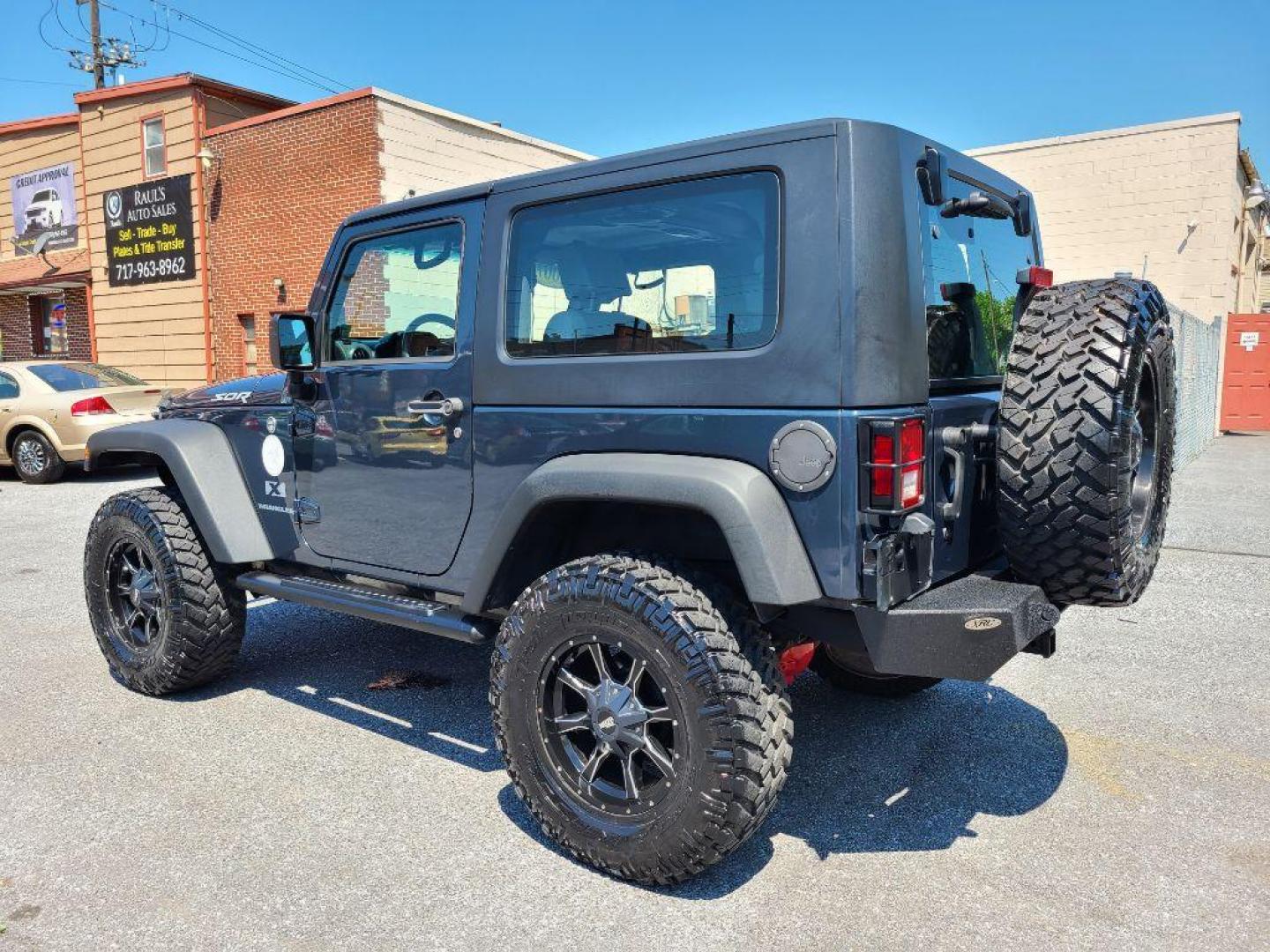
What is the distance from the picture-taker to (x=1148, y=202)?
16219 mm

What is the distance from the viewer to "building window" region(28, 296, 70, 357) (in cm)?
2117

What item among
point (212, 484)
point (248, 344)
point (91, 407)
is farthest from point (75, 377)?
point (212, 484)

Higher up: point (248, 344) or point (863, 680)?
point (248, 344)

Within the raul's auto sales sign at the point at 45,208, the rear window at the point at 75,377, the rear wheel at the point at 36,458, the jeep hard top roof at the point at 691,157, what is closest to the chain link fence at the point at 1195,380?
the jeep hard top roof at the point at 691,157

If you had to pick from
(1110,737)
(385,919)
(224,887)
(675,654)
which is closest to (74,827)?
(224,887)

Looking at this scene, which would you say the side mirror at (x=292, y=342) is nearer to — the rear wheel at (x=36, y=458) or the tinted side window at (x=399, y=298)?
the tinted side window at (x=399, y=298)

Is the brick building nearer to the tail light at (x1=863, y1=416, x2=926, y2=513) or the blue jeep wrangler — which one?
the blue jeep wrangler

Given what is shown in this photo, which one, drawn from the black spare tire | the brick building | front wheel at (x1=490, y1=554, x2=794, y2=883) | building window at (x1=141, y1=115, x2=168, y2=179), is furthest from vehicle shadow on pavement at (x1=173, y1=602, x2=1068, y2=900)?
building window at (x1=141, y1=115, x2=168, y2=179)

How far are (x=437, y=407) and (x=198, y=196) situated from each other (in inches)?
617

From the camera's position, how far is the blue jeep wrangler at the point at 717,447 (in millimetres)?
2545

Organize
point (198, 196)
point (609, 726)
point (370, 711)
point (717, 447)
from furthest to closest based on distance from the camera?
point (198, 196), point (370, 711), point (609, 726), point (717, 447)

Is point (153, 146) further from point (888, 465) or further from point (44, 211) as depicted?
point (888, 465)

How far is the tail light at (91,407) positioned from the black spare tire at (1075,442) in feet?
37.0

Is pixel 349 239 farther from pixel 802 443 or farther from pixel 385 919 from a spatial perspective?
pixel 385 919
